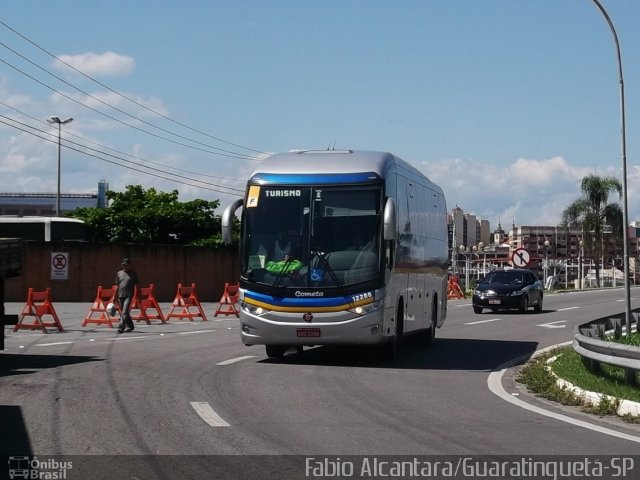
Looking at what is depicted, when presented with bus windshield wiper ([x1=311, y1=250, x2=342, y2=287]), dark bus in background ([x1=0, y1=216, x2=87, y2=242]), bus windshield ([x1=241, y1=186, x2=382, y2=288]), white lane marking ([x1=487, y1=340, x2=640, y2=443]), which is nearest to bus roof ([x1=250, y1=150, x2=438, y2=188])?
bus windshield ([x1=241, y1=186, x2=382, y2=288])

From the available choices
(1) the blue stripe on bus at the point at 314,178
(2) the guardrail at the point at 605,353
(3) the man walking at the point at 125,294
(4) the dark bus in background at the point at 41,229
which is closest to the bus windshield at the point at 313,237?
(1) the blue stripe on bus at the point at 314,178

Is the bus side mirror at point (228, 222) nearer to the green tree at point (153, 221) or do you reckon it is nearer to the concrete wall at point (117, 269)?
the concrete wall at point (117, 269)

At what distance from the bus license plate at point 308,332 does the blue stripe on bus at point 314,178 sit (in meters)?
2.41

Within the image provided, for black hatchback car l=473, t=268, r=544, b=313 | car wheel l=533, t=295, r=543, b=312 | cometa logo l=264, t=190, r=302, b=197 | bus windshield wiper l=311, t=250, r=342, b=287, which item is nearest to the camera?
bus windshield wiper l=311, t=250, r=342, b=287

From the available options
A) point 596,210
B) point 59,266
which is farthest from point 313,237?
point 596,210

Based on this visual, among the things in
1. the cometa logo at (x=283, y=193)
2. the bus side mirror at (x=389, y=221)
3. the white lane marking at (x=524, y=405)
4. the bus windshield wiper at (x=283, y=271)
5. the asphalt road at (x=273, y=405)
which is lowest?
the white lane marking at (x=524, y=405)

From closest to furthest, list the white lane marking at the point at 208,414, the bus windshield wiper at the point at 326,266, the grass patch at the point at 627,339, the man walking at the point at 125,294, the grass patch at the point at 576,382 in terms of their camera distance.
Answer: the white lane marking at the point at 208,414
the grass patch at the point at 576,382
the bus windshield wiper at the point at 326,266
the grass patch at the point at 627,339
the man walking at the point at 125,294

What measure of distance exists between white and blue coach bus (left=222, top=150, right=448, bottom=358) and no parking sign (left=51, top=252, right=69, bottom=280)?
908 inches

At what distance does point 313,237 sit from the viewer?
17.2 metres

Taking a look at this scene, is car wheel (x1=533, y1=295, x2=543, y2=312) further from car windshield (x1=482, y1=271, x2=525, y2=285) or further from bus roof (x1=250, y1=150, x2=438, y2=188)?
bus roof (x1=250, y1=150, x2=438, y2=188)

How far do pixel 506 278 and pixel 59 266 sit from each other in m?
16.7

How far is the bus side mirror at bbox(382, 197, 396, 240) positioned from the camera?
16.8 metres

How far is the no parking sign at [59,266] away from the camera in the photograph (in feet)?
130

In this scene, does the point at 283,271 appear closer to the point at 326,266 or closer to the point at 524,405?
the point at 326,266
